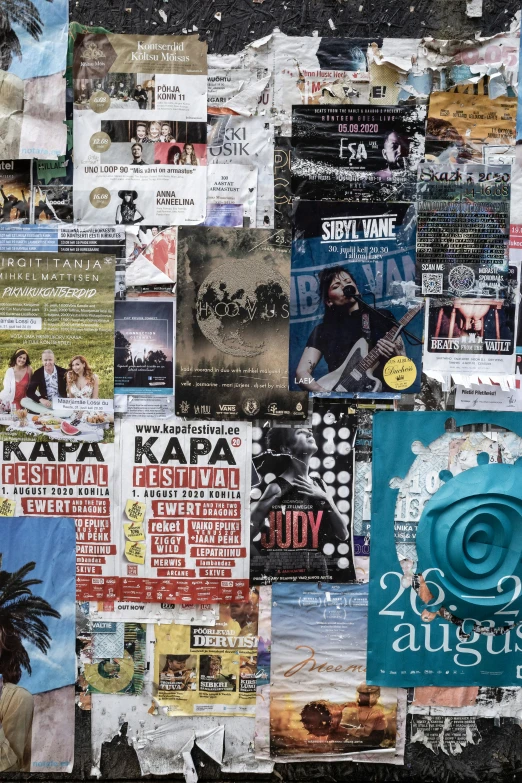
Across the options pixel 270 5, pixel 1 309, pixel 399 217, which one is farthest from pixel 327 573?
pixel 270 5

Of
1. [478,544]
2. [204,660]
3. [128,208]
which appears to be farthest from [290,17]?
[204,660]

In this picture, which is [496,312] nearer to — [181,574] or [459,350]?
[459,350]

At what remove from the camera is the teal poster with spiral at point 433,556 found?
2146mm

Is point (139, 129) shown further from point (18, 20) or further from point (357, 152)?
point (357, 152)

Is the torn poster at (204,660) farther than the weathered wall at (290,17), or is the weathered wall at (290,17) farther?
the torn poster at (204,660)

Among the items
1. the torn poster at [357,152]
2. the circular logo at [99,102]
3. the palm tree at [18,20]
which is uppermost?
the palm tree at [18,20]

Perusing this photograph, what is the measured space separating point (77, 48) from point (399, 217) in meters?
1.07

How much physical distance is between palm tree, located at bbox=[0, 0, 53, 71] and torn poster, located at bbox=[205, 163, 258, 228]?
0.64 meters

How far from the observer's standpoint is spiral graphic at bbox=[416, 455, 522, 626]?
2.12 meters

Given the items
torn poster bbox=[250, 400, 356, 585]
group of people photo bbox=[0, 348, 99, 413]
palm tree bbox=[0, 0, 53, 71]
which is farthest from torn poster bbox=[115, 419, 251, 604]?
palm tree bbox=[0, 0, 53, 71]

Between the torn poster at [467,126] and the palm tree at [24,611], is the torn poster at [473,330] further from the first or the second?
the palm tree at [24,611]

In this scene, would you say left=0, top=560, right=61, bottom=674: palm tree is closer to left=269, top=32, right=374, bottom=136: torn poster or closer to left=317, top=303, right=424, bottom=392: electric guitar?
left=317, top=303, right=424, bottom=392: electric guitar

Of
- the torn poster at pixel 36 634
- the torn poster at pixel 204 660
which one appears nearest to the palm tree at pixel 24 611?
the torn poster at pixel 36 634

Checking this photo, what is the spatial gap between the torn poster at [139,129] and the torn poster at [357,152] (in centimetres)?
30
